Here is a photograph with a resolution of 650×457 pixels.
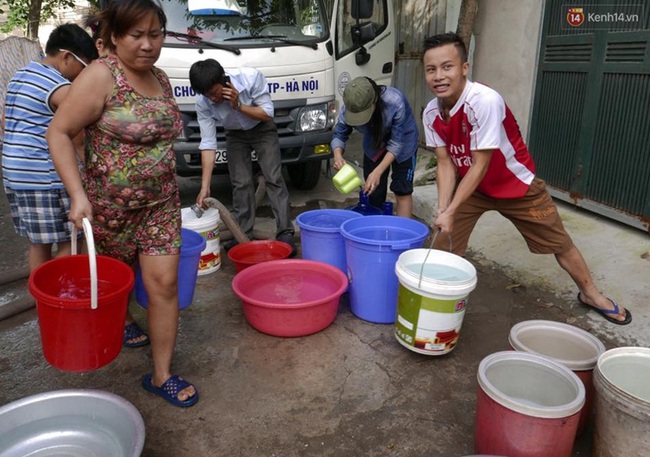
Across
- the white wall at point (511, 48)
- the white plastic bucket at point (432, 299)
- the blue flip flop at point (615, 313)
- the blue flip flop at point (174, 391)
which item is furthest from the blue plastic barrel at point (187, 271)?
the white wall at point (511, 48)

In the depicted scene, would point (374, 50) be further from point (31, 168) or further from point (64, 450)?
point (64, 450)

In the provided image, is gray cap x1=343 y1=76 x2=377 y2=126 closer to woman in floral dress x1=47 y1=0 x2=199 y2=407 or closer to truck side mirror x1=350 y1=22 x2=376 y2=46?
woman in floral dress x1=47 y1=0 x2=199 y2=407

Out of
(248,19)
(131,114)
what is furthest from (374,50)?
(131,114)

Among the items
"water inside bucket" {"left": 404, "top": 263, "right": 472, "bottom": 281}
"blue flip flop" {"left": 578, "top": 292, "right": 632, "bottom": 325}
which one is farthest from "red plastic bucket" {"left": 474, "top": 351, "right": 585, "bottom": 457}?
"blue flip flop" {"left": 578, "top": 292, "right": 632, "bottom": 325}

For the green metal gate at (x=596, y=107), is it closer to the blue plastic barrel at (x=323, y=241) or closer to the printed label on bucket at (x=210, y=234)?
the blue plastic barrel at (x=323, y=241)

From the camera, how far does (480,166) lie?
2482mm

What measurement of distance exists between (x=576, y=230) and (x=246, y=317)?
2.85 metres

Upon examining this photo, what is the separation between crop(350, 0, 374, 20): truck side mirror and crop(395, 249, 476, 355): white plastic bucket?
2.99 meters

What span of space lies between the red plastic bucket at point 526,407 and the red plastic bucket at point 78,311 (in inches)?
55.2

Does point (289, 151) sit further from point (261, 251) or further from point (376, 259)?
point (376, 259)

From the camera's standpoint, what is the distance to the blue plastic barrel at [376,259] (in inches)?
112

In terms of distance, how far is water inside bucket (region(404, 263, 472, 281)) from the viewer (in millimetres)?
2604

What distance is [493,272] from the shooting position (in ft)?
12.3

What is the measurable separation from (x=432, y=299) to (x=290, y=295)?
108cm
